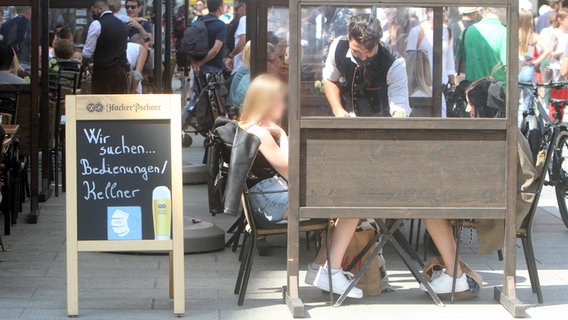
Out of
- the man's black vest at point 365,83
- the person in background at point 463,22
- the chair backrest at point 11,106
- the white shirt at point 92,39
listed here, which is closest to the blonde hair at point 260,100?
the man's black vest at point 365,83

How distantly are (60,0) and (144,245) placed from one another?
711 centimetres

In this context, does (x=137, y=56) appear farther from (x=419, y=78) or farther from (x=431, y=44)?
(x=419, y=78)

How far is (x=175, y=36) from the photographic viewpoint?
20.2 meters

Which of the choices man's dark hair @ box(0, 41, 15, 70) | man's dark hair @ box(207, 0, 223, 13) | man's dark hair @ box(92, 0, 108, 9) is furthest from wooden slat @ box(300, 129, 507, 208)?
man's dark hair @ box(207, 0, 223, 13)

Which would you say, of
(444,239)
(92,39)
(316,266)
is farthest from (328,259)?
(92,39)

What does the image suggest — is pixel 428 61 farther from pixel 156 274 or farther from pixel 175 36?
pixel 175 36

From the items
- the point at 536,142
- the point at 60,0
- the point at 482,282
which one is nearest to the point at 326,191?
the point at 482,282

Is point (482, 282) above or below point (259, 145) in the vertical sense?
below

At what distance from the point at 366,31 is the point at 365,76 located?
246 mm

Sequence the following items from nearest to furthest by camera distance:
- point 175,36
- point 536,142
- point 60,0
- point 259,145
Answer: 1. point 259,145
2. point 536,142
3. point 60,0
4. point 175,36

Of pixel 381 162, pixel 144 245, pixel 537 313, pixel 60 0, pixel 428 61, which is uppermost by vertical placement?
pixel 60 0

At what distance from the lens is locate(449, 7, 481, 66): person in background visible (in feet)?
20.1

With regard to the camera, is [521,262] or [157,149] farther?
[521,262]

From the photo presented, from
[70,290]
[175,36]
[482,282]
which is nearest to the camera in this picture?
[70,290]
